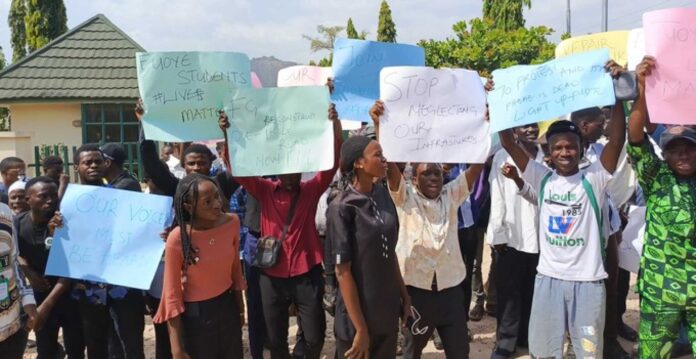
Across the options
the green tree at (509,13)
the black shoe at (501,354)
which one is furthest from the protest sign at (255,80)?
the green tree at (509,13)

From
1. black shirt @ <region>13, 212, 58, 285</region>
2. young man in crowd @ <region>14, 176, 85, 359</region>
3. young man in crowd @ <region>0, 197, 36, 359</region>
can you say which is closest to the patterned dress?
young man in crowd @ <region>0, 197, 36, 359</region>

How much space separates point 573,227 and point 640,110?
787 mm

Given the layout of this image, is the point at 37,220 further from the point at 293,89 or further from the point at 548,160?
the point at 548,160

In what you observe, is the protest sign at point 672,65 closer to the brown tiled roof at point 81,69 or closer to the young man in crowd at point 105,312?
the young man in crowd at point 105,312

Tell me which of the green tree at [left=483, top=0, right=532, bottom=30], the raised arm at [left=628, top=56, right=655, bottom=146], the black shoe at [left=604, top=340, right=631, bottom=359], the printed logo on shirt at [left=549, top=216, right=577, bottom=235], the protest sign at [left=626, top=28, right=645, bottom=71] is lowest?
the black shoe at [left=604, top=340, right=631, bottom=359]

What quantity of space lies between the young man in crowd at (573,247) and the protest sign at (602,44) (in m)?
1.02

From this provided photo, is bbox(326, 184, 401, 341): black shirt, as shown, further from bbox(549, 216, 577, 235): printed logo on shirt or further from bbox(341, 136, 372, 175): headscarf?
bbox(549, 216, 577, 235): printed logo on shirt

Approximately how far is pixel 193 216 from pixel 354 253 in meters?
0.93

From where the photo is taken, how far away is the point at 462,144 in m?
3.74

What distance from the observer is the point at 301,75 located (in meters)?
5.03

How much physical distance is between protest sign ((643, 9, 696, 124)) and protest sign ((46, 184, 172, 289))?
3.01 m

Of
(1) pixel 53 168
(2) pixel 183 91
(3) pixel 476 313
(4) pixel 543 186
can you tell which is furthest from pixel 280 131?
(3) pixel 476 313

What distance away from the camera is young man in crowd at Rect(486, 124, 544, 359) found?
4562 mm

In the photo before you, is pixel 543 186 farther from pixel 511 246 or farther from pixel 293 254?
pixel 293 254
